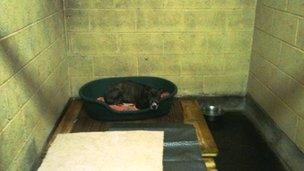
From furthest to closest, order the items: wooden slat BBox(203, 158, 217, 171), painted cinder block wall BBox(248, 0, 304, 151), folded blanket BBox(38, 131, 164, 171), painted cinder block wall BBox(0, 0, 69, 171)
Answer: painted cinder block wall BBox(248, 0, 304, 151) < wooden slat BBox(203, 158, 217, 171) < folded blanket BBox(38, 131, 164, 171) < painted cinder block wall BBox(0, 0, 69, 171)

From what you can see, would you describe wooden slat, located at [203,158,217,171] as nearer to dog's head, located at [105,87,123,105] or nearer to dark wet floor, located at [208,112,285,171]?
dark wet floor, located at [208,112,285,171]

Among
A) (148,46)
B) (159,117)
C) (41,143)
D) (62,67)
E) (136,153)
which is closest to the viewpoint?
(136,153)

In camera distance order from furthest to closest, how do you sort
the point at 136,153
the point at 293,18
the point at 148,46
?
1. the point at 148,46
2. the point at 293,18
3. the point at 136,153

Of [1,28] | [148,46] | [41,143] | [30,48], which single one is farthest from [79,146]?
[148,46]

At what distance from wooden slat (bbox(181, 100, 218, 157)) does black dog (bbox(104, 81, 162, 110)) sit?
10.9 inches

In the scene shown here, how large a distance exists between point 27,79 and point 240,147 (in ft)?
5.17

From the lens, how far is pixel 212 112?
2.74 metres

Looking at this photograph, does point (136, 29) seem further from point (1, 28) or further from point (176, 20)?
point (1, 28)

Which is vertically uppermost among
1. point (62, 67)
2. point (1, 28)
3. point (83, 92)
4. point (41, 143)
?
point (1, 28)

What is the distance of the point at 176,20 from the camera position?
2.57 metres

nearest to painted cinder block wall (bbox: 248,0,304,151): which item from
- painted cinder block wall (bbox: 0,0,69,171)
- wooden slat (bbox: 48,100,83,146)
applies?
wooden slat (bbox: 48,100,83,146)

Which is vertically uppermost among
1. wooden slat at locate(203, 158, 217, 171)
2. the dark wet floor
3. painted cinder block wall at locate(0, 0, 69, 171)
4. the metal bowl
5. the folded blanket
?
painted cinder block wall at locate(0, 0, 69, 171)

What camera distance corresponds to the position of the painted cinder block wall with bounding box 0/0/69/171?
52.6 inches

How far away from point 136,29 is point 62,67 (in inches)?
26.4
